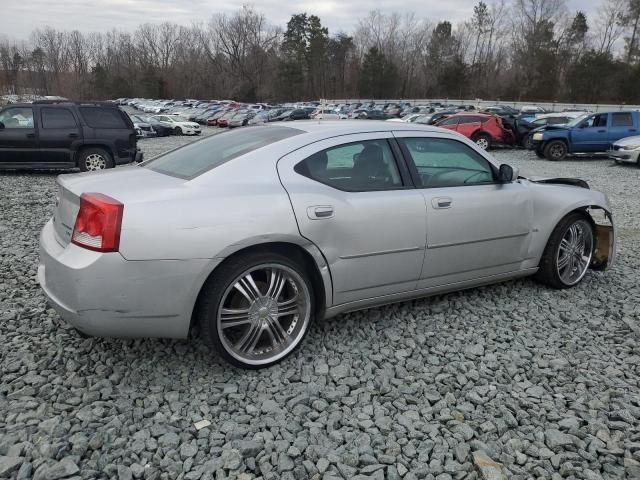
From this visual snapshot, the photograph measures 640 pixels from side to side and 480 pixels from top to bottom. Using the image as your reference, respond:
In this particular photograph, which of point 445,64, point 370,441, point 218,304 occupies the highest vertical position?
point 445,64

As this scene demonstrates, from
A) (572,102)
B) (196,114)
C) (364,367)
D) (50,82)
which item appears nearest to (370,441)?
(364,367)

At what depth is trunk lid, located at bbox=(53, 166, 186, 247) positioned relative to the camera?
2.83 metres

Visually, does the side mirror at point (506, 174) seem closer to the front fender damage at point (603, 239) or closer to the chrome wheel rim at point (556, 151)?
the front fender damage at point (603, 239)

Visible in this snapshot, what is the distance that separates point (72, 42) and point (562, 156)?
4055 inches

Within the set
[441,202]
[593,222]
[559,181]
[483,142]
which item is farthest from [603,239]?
[483,142]

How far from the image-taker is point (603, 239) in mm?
4723

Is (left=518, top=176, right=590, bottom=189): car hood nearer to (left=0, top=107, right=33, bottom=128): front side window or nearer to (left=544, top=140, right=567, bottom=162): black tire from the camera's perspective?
(left=0, top=107, right=33, bottom=128): front side window

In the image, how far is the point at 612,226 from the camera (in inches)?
183

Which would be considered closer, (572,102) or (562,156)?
(562,156)

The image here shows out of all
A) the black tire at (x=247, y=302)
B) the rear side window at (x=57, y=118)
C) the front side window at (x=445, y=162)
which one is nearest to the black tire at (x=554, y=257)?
the front side window at (x=445, y=162)

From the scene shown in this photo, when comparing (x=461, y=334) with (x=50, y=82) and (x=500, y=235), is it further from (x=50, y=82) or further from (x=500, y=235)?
(x=50, y=82)

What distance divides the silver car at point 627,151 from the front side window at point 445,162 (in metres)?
13.4

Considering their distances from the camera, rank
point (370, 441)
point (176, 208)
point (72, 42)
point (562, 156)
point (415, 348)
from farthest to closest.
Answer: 1. point (72, 42)
2. point (562, 156)
3. point (415, 348)
4. point (176, 208)
5. point (370, 441)

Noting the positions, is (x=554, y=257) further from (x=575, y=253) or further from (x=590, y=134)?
(x=590, y=134)
